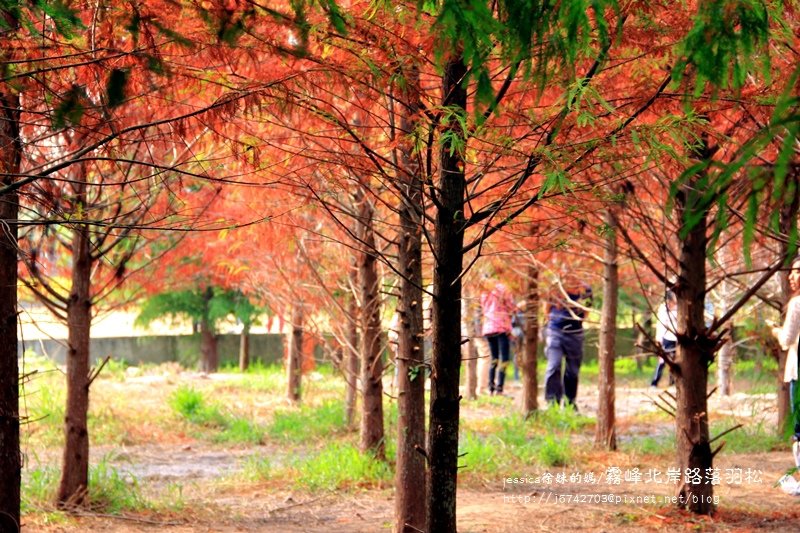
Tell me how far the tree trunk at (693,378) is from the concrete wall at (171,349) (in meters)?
17.7

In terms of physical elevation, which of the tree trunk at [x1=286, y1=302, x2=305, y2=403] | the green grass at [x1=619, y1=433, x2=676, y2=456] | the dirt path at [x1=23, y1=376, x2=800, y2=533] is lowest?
the dirt path at [x1=23, y1=376, x2=800, y2=533]

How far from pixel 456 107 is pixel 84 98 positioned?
138cm

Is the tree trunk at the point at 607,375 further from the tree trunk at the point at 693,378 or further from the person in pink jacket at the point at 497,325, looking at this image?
the tree trunk at the point at 693,378

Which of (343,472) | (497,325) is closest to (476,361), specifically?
(497,325)

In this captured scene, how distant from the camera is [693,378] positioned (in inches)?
253

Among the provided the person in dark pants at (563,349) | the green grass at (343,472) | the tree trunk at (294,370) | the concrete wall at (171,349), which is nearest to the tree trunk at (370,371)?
the green grass at (343,472)

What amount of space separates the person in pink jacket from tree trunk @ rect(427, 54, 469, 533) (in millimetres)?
8039

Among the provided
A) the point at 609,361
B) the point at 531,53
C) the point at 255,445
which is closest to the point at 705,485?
the point at 609,361

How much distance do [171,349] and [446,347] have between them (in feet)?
67.8

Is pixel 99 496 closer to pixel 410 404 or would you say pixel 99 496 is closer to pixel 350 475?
pixel 350 475

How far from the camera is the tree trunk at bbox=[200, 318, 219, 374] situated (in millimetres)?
21875

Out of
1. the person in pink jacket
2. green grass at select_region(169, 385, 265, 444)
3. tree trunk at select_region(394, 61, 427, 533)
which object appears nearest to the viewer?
tree trunk at select_region(394, 61, 427, 533)

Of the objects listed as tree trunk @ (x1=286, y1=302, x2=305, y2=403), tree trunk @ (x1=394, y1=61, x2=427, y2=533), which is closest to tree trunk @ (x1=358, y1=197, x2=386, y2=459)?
tree trunk @ (x1=394, y1=61, x2=427, y2=533)

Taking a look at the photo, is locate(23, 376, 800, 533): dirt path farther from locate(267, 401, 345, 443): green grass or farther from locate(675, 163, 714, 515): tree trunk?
locate(267, 401, 345, 443): green grass
